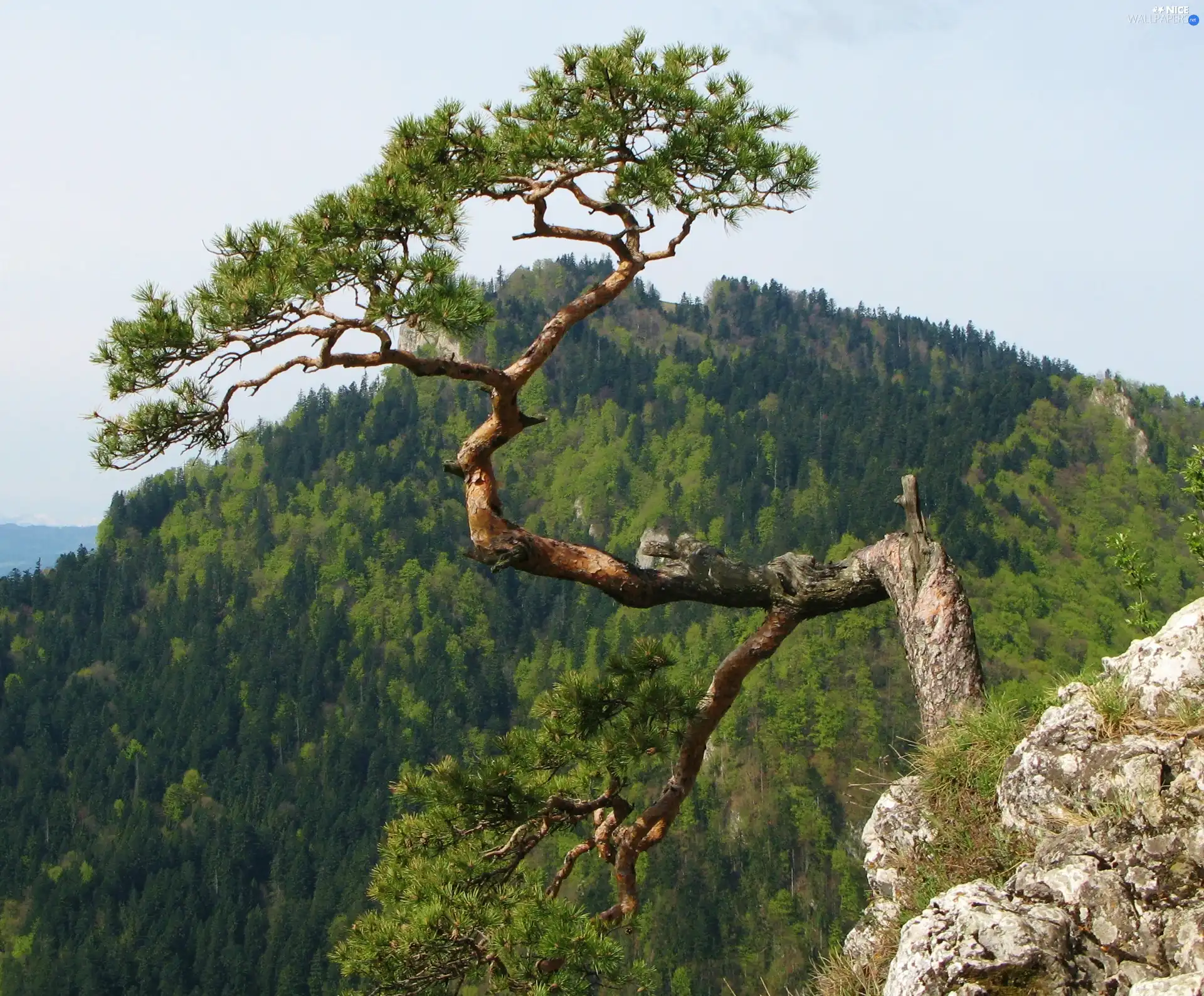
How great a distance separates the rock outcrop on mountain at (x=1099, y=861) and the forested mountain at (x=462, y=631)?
3720 inches

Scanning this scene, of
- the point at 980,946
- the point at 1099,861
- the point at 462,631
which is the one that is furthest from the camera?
the point at 462,631

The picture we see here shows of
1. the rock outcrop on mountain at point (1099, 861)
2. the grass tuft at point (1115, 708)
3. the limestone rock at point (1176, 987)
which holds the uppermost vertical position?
the grass tuft at point (1115, 708)

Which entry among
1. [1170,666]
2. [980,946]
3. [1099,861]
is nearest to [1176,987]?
[980,946]

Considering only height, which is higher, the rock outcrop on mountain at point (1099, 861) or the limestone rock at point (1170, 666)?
the limestone rock at point (1170, 666)

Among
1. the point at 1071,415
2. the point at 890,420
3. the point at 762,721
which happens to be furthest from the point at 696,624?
the point at 1071,415

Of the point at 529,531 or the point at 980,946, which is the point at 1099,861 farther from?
the point at 529,531

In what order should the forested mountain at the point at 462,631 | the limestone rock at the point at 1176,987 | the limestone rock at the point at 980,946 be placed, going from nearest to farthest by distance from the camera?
the limestone rock at the point at 1176,987
the limestone rock at the point at 980,946
the forested mountain at the point at 462,631

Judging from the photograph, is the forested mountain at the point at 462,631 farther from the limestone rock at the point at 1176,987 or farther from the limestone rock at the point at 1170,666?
the limestone rock at the point at 1176,987

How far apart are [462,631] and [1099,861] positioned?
147 metres

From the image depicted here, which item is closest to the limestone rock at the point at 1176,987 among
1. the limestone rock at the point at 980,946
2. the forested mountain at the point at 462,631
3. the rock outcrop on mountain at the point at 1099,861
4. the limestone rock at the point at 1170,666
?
the rock outcrop on mountain at the point at 1099,861

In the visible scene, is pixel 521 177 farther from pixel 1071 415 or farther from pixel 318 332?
pixel 1071 415

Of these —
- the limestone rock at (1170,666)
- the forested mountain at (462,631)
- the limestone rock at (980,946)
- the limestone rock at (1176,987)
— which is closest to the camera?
the limestone rock at (1176,987)

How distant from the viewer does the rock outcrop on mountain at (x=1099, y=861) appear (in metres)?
4.58

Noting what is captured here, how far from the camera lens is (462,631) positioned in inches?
5910
